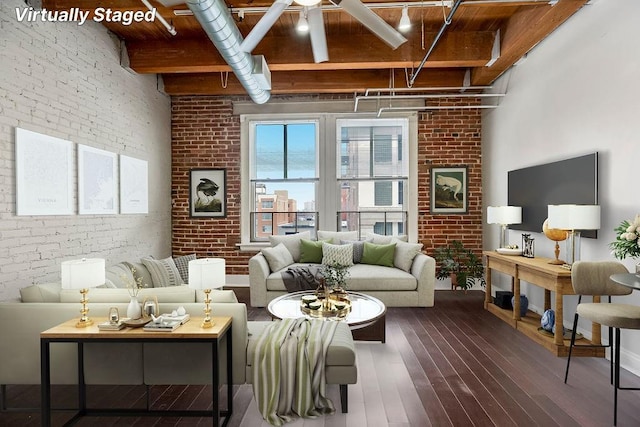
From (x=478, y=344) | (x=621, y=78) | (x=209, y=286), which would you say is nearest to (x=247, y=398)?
(x=209, y=286)

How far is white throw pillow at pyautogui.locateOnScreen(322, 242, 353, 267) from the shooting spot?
552 centimetres

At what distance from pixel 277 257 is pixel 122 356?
9.67 feet

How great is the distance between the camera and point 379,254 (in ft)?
18.2

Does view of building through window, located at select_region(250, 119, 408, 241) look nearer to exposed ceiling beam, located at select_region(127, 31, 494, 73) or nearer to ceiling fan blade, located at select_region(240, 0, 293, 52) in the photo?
exposed ceiling beam, located at select_region(127, 31, 494, 73)

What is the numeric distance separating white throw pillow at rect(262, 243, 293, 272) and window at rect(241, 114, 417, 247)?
3.63 feet

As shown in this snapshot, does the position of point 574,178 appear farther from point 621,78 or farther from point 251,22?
point 251,22

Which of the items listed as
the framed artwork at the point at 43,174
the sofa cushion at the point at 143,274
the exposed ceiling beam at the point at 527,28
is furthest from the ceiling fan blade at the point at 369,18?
the sofa cushion at the point at 143,274

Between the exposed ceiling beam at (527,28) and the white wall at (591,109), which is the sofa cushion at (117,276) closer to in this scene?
the white wall at (591,109)

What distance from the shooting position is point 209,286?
245 centimetres

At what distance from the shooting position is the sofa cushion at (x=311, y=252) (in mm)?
5691

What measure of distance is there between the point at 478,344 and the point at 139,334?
319 centimetres

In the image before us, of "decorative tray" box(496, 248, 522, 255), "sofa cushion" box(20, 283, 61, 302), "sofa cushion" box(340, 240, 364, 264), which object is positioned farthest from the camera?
"sofa cushion" box(340, 240, 364, 264)

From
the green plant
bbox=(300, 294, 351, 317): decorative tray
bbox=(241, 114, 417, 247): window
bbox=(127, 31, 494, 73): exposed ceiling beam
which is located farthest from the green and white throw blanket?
bbox=(241, 114, 417, 247): window

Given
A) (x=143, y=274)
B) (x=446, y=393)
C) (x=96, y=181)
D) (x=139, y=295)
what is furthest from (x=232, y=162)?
(x=446, y=393)
